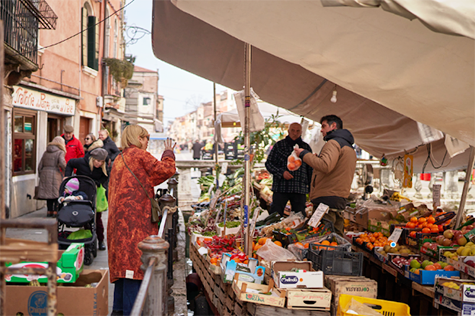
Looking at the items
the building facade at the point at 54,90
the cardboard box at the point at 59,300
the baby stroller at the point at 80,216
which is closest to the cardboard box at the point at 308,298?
the cardboard box at the point at 59,300

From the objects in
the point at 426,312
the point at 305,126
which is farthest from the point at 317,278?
the point at 305,126

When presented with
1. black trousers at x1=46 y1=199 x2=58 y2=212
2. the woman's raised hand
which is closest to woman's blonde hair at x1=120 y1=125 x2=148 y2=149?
the woman's raised hand

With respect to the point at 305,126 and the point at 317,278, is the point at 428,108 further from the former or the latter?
the point at 305,126

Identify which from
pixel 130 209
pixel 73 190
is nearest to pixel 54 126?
pixel 73 190

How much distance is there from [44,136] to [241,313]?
976 centimetres

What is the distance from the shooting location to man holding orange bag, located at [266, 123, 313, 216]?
6145 millimetres

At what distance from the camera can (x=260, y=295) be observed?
327cm

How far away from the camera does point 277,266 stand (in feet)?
11.7

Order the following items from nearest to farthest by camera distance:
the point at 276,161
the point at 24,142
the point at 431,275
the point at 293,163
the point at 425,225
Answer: the point at 431,275, the point at 425,225, the point at 293,163, the point at 276,161, the point at 24,142

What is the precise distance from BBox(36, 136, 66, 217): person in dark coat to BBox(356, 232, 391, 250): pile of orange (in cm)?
641

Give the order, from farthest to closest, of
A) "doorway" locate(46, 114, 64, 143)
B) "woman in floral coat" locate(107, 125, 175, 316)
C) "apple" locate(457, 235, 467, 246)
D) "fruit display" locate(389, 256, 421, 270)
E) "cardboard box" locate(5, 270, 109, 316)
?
1. "doorway" locate(46, 114, 64, 143)
2. "apple" locate(457, 235, 467, 246)
3. "fruit display" locate(389, 256, 421, 270)
4. "woman in floral coat" locate(107, 125, 175, 316)
5. "cardboard box" locate(5, 270, 109, 316)

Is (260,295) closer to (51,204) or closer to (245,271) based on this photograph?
(245,271)

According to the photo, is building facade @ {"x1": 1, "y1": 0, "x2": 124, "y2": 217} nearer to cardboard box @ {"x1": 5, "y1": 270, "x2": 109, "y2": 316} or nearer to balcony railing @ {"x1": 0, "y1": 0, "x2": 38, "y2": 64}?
balcony railing @ {"x1": 0, "y1": 0, "x2": 38, "y2": 64}

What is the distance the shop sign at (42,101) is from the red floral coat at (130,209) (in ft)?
24.8
